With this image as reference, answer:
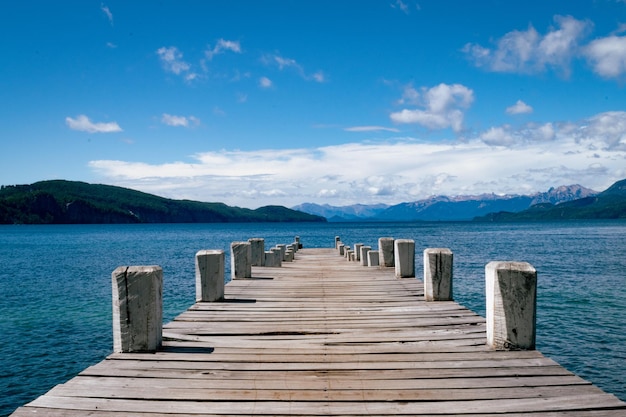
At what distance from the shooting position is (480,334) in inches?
268

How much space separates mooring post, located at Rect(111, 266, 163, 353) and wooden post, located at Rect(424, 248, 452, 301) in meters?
4.89

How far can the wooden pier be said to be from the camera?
442 cm

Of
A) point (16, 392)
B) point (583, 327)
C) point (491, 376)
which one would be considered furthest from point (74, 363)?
point (583, 327)

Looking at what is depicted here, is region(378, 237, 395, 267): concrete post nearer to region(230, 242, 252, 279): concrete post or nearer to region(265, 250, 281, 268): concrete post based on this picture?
region(265, 250, 281, 268): concrete post

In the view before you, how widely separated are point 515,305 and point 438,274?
3.12m

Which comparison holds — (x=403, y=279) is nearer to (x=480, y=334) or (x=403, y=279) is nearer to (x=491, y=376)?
(x=480, y=334)

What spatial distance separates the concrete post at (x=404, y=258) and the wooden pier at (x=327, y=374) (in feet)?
12.4

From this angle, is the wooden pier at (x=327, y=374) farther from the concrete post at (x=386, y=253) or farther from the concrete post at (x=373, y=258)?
the concrete post at (x=373, y=258)

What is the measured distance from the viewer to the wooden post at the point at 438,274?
29.4ft

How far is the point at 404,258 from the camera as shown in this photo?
1260 cm

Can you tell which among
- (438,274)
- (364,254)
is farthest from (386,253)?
(438,274)

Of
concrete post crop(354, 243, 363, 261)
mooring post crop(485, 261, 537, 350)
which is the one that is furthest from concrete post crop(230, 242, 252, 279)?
mooring post crop(485, 261, 537, 350)

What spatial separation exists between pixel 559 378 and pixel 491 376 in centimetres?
64

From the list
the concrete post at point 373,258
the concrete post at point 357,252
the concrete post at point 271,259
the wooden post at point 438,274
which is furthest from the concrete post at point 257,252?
the wooden post at point 438,274
